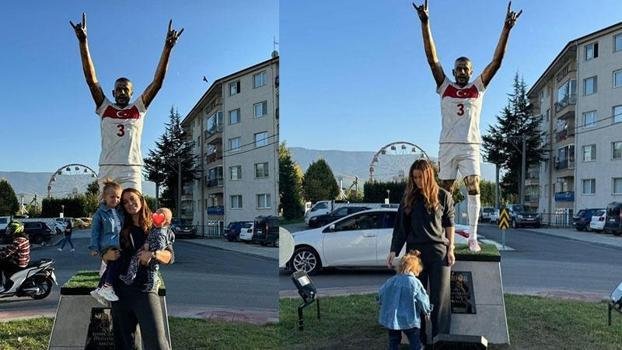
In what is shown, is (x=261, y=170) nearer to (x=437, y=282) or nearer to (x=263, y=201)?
(x=263, y=201)

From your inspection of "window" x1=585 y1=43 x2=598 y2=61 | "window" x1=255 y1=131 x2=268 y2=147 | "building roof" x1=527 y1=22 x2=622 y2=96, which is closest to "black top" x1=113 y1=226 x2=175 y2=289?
"window" x1=255 y1=131 x2=268 y2=147

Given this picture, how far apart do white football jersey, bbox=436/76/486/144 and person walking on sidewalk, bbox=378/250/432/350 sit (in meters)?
1.01

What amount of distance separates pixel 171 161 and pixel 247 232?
760mm

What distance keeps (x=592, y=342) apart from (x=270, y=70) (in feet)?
10.5

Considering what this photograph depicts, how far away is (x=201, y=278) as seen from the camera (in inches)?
190

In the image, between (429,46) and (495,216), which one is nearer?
(429,46)

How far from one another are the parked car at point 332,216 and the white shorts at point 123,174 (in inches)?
55.8

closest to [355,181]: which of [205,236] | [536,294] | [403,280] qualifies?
[403,280]

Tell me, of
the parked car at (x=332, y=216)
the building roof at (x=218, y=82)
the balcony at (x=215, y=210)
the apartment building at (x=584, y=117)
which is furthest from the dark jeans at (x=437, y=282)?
the apartment building at (x=584, y=117)

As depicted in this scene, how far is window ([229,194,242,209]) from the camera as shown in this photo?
4130 mm

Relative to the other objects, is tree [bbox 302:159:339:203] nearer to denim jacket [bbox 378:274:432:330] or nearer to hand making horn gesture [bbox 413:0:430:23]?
denim jacket [bbox 378:274:432:330]

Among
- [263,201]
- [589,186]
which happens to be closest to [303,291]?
[263,201]

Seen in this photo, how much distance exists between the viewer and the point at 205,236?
14.2 ft

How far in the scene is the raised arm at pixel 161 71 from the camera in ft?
13.8
